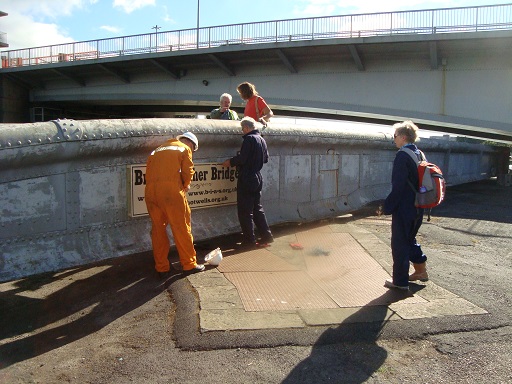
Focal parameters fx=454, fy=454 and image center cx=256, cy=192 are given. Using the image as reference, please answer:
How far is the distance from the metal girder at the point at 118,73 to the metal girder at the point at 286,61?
12427 mm

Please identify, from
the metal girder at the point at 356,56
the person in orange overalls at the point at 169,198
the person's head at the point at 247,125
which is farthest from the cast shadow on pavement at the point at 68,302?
the metal girder at the point at 356,56

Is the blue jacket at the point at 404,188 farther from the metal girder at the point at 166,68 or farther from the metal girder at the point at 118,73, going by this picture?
the metal girder at the point at 118,73

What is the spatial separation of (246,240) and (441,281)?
2.42m

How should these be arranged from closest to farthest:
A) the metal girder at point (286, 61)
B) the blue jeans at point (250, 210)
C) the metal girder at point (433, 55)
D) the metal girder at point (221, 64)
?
the blue jeans at point (250, 210)
the metal girder at point (433, 55)
the metal girder at point (286, 61)
the metal girder at point (221, 64)

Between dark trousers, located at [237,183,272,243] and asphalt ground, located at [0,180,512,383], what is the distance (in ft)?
3.01

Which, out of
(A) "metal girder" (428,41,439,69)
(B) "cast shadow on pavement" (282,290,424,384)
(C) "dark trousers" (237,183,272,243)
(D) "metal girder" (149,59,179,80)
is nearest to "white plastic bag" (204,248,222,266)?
(C) "dark trousers" (237,183,272,243)

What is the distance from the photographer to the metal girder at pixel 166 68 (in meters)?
27.6

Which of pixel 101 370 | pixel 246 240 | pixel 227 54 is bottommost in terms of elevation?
pixel 101 370

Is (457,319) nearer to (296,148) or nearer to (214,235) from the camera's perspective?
(214,235)

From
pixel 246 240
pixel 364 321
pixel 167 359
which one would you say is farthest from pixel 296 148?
pixel 167 359

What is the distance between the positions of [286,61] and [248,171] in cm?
1892

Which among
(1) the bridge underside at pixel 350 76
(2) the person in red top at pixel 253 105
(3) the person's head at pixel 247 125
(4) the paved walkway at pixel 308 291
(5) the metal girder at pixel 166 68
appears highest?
(5) the metal girder at pixel 166 68

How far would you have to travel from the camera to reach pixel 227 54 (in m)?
25.1

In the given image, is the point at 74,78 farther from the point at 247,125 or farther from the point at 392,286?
the point at 392,286
